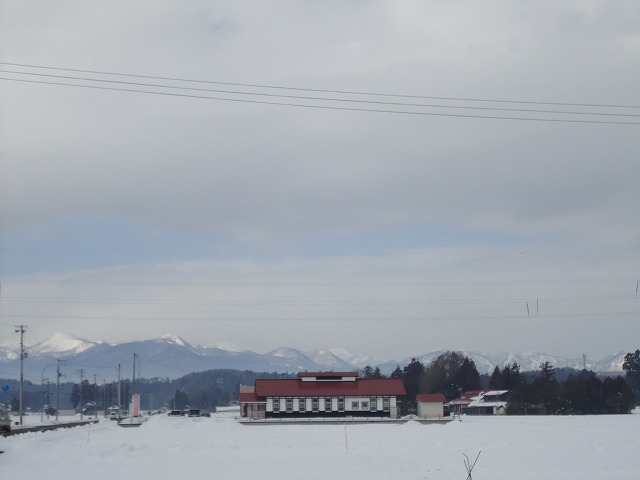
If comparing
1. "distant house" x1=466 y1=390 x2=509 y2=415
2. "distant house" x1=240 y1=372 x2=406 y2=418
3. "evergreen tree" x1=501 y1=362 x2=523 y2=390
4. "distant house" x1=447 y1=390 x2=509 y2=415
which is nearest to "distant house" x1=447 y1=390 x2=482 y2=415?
"distant house" x1=447 y1=390 x2=509 y2=415

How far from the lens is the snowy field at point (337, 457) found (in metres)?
31.2

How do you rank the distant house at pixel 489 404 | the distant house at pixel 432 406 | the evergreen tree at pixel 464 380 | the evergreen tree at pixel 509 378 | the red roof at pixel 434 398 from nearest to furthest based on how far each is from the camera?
1. the distant house at pixel 432 406
2. the red roof at pixel 434 398
3. the distant house at pixel 489 404
4. the evergreen tree at pixel 509 378
5. the evergreen tree at pixel 464 380

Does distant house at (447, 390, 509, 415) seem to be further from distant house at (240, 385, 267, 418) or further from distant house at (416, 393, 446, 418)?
distant house at (240, 385, 267, 418)

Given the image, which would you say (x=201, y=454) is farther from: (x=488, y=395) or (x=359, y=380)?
(x=488, y=395)

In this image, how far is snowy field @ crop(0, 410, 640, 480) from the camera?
102 ft

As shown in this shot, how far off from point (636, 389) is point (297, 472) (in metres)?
124

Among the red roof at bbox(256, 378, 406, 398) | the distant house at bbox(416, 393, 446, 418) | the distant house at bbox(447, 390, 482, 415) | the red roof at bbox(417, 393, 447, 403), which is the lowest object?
the distant house at bbox(447, 390, 482, 415)

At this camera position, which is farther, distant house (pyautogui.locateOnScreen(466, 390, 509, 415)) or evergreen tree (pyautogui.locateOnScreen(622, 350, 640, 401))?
evergreen tree (pyautogui.locateOnScreen(622, 350, 640, 401))

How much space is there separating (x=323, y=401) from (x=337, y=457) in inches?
2026

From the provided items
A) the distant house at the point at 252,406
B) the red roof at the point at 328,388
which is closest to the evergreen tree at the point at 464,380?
the red roof at the point at 328,388

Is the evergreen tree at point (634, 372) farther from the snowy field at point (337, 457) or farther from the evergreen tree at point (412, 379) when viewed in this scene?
the snowy field at point (337, 457)

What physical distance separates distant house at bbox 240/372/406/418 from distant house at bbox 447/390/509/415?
13.6 m

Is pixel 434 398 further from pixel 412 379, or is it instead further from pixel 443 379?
pixel 443 379

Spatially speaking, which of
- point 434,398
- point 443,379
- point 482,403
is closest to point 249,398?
point 434,398
